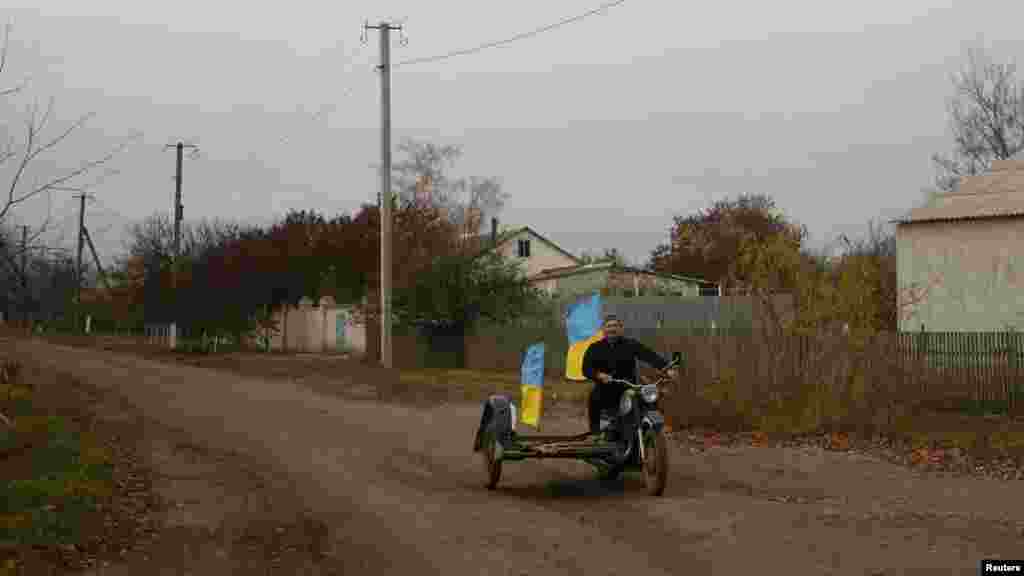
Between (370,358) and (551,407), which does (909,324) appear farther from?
(370,358)

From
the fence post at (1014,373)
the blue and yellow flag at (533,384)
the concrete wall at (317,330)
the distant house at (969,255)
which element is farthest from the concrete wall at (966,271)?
the concrete wall at (317,330)

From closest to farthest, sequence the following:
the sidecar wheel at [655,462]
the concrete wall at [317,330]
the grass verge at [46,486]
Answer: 1. the grass verge at [46,486]
2. the sidecar wheel at [655,462]
3. the concrete wall at [317,330]

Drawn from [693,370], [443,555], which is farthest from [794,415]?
[443,555]

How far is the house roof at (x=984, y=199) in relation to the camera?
25.4 m

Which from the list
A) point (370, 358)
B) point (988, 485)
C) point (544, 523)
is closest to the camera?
point (544, 523)

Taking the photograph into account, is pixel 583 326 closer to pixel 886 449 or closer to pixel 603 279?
pixel 886 449

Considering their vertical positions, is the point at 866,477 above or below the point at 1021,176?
below

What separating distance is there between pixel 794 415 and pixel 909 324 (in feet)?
41.7

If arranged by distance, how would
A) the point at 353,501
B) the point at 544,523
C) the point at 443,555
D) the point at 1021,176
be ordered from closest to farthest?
the point at 443,555, the point at 544,523, the point at 353,501, the point at 1021,176

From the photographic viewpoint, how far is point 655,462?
10414mm

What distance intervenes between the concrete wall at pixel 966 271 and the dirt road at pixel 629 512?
43.0 ft

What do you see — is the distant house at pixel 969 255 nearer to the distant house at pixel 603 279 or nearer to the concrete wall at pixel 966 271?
the concrete wall at pixel 966 271

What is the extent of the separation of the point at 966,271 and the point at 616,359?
55.3 ft

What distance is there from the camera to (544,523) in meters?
9.33
